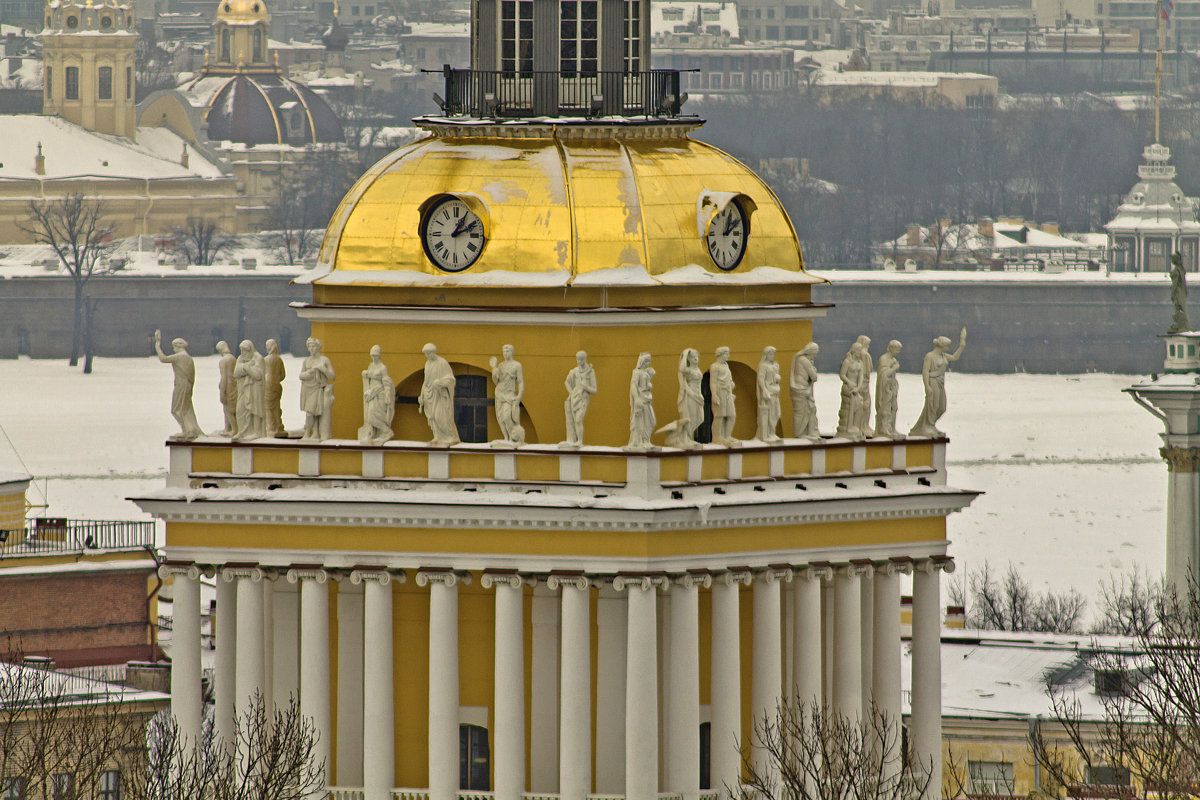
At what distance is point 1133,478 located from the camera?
125m

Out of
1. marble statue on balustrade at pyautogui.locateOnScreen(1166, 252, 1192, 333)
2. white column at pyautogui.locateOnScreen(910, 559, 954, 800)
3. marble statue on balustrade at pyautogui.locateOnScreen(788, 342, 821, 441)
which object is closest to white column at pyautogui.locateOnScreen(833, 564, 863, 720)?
white column at pyautogui.locateOnScreen(910, 559, 954, 800)

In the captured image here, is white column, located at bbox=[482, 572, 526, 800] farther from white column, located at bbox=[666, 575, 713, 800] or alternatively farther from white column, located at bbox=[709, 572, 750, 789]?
white column, located at bbox=[709, 572, 750, 789]

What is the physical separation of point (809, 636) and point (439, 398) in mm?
5038

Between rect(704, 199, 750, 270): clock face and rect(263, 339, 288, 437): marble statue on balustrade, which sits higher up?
rect(704, 199, 750, 270): clock face

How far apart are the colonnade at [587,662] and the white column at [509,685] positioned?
2 centimetres

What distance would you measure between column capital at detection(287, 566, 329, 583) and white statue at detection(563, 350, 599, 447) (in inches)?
123

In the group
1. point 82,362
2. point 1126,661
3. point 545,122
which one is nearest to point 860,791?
point 545,122

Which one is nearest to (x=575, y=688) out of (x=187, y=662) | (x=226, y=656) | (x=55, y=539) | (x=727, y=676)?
(x=727, y=676)

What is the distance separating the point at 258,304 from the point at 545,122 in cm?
13476

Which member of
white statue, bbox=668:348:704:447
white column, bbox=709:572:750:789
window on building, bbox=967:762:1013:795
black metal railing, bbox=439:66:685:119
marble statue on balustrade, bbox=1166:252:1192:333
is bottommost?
window on building, bbox=967:762:1013:795

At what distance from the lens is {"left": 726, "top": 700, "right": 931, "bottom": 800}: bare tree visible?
43.2 metres

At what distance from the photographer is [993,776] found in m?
58.3

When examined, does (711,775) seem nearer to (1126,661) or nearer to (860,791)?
(860,791)

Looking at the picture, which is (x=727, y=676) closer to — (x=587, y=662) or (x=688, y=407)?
(x=587, y=662)
